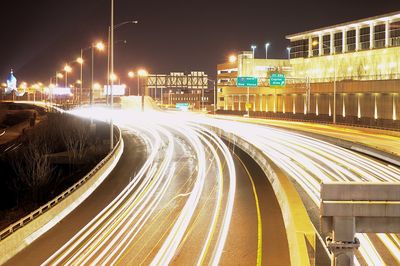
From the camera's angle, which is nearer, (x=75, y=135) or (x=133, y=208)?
(x=133, y=208)

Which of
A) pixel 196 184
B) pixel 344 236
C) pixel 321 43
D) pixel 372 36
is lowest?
pixel 196 184

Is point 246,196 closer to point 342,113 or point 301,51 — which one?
point 342,113

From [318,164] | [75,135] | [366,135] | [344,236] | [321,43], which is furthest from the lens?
[321,43]

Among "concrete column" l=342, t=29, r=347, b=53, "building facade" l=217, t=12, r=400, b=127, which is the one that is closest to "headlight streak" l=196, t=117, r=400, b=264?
"building facade" l=217, t=12, r=400, b=127

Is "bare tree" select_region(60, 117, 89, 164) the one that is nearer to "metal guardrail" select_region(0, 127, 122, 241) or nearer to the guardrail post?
"metal guardrail" select_region(0, 127, 122, 241)

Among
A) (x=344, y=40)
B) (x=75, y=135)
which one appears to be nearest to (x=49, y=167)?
(x=75, y=135)

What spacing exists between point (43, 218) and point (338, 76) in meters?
73.4

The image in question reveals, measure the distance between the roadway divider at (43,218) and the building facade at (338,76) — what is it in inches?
1380

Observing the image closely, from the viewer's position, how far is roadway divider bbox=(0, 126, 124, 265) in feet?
57.7

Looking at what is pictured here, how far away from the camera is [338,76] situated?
8650 cm

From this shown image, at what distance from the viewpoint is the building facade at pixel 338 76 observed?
205 feet

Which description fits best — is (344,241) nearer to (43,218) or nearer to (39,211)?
(43,218)

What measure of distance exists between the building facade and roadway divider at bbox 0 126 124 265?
35.1m

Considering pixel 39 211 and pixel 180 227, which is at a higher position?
pixel 39 211
